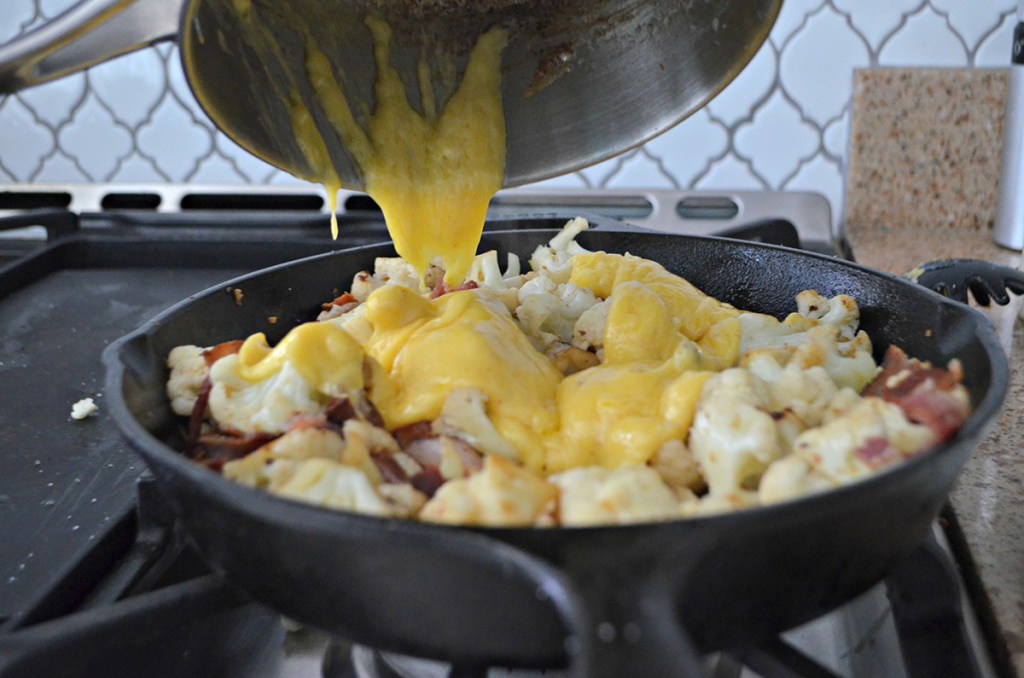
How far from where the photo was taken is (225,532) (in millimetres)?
557

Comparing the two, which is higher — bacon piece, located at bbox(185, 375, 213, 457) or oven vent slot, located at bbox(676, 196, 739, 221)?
bacon piece, located at bbox(185, 375, 213, 457)

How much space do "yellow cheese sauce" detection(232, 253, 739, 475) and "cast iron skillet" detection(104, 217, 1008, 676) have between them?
18 centimetres

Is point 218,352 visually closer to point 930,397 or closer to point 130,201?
point 930,397

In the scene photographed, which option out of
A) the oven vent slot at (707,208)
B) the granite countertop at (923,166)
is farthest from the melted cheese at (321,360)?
the oven vent slot at (707,208)

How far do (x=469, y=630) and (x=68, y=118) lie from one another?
1.85 m

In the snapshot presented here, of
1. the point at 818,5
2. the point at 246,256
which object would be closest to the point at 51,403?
the point at 246,256

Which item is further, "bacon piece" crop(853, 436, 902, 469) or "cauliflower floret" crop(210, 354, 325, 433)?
"cauliflower floret" crop(210, 354, 325, 433)

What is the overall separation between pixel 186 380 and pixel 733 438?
1.56 ft

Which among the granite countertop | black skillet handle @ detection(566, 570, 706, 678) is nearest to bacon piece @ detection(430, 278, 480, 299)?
black skillet handle @ detection(566, 570, 706, 678)

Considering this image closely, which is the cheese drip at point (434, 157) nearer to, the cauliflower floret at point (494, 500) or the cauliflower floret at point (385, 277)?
the cauliflower floret at point (385, 277)

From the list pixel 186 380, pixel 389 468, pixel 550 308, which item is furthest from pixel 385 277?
pixel 389 468

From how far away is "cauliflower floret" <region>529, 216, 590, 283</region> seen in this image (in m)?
1.08

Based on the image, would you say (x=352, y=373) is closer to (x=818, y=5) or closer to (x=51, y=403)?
(x=51, y=403)

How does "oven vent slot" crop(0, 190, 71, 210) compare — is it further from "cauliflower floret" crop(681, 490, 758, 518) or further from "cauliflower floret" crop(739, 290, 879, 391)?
"cauliflower floret" crop(681, 490, 758, 518)
